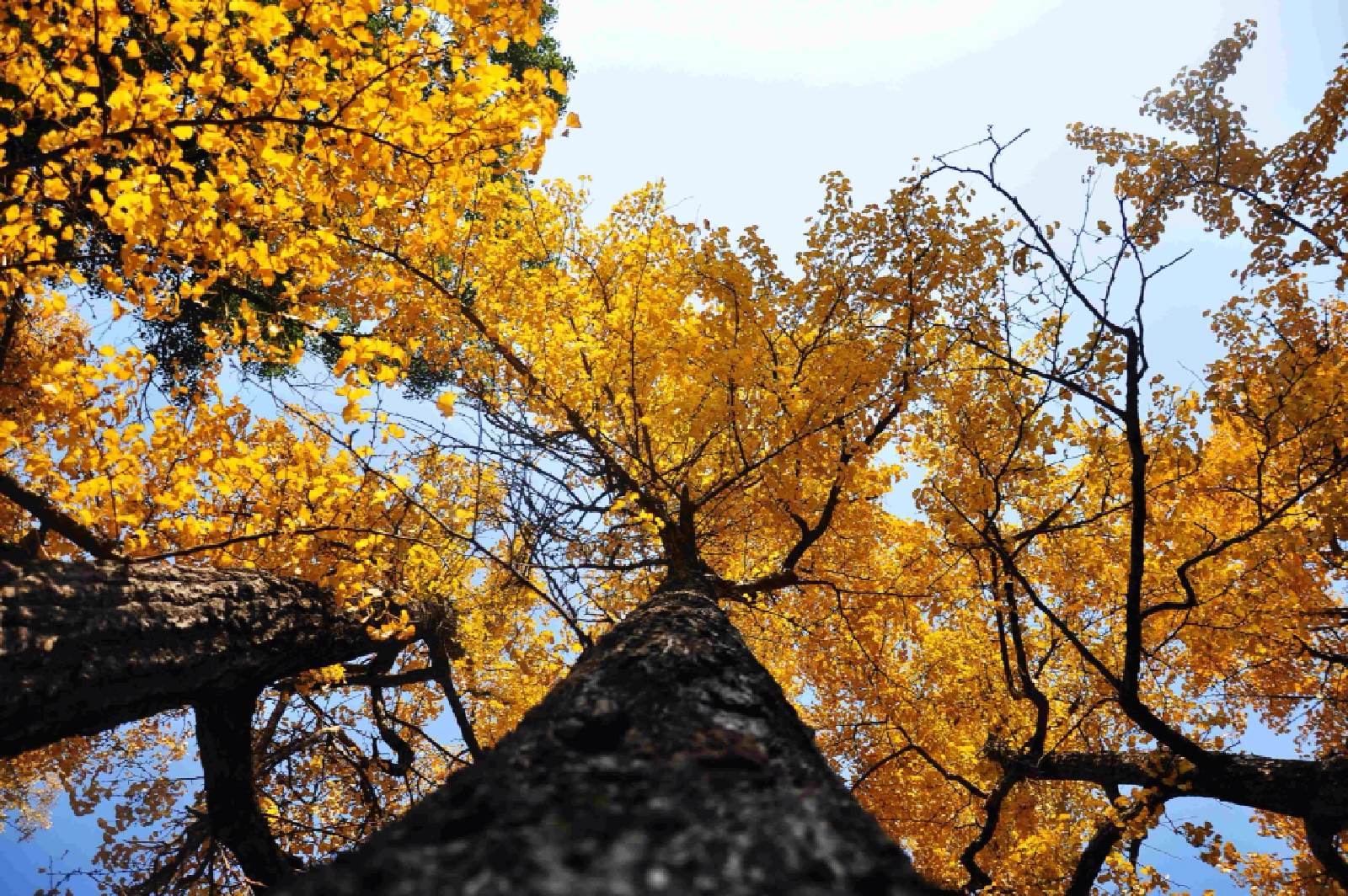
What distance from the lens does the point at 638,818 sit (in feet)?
2.91

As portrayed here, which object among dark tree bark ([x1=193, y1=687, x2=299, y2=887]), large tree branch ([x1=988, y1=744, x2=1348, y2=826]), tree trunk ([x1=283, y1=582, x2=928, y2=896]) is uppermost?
dark tree bark ([x1=193, y1=687, x2=299, y2=887])

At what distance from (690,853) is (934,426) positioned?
6.03 meters

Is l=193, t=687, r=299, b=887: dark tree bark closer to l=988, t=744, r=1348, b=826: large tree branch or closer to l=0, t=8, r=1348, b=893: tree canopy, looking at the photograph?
l=0, t=8, r=1348, b=893: tree canopy

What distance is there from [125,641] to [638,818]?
10.5 ft

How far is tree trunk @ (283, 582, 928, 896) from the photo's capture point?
750 millimetres

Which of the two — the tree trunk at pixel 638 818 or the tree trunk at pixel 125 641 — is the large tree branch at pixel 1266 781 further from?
the tree trunk at pixel 125 641

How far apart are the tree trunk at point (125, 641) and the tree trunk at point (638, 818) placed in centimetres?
238

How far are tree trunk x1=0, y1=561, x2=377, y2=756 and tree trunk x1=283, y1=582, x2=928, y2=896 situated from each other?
2.38 metres

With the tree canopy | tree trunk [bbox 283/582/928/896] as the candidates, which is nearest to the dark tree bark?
the tree canopy

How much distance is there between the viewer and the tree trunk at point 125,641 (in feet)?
8.21

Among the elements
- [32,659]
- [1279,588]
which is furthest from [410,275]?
[1279,588]

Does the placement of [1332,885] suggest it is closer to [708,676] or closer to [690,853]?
[708,676]

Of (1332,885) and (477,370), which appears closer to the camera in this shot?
(1332,885)

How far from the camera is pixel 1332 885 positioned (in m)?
3.93
